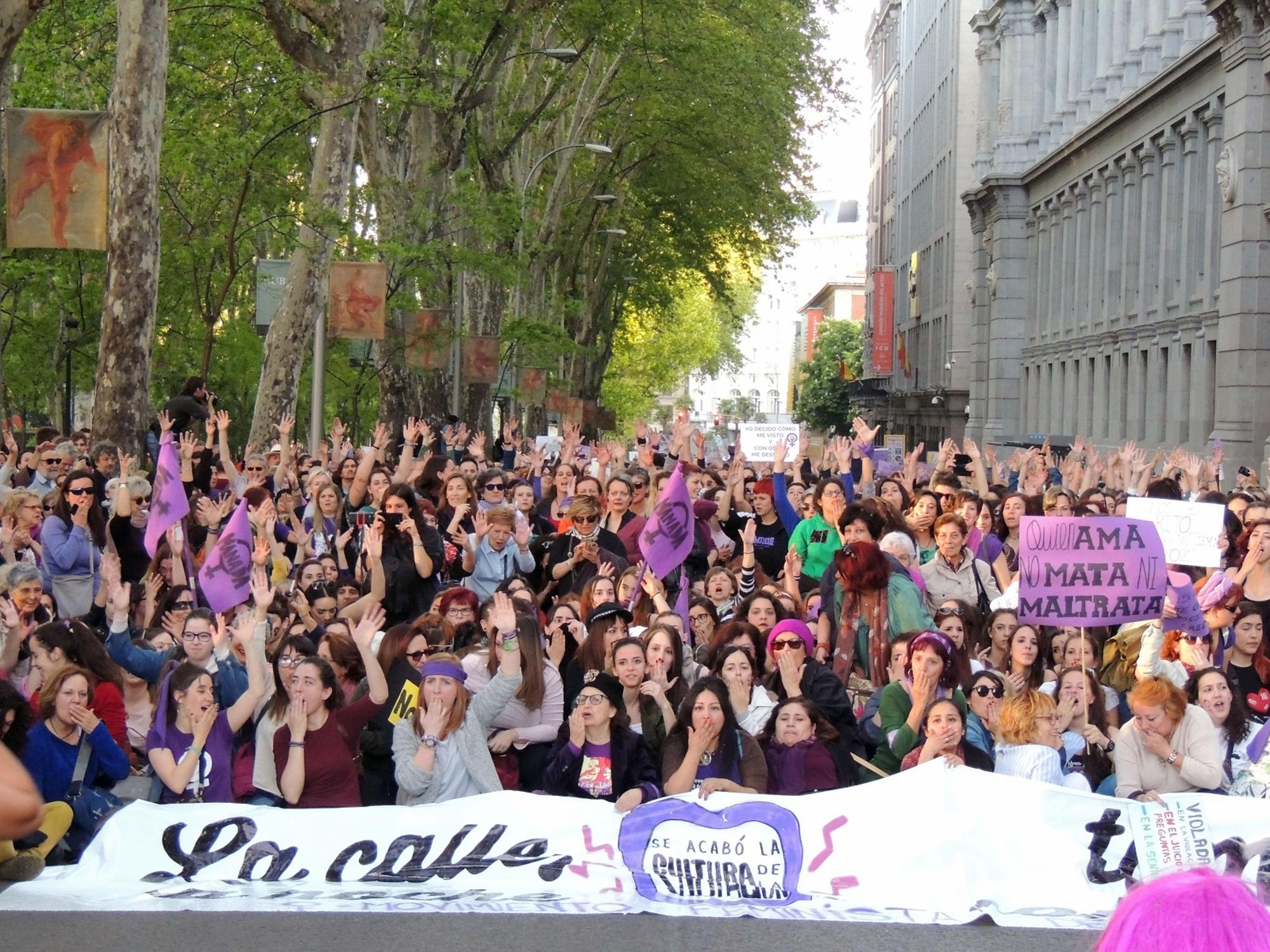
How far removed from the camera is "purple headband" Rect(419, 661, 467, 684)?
815 cm

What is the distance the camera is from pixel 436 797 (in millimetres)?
8211

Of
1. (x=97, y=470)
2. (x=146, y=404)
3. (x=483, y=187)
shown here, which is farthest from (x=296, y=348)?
(x=483, y=187)

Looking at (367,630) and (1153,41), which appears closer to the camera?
(367,630)

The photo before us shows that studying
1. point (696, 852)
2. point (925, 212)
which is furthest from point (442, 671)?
point (925, 212)

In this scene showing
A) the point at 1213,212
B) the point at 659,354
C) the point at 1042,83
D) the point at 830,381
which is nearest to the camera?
the point at 1213,212

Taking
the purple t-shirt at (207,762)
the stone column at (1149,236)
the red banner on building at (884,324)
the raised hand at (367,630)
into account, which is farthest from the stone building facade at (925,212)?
the purple t-shirt at (207,762)

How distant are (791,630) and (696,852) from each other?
1.65m

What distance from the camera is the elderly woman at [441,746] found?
8.14 m

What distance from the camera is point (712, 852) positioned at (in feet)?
25.5

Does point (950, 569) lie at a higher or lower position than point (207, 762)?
higher

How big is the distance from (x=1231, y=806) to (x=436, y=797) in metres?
3.43

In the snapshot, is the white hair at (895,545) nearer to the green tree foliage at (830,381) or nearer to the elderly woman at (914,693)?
the elderly woman at (914,693)

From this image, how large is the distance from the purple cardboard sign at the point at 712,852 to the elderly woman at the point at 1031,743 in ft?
3.72

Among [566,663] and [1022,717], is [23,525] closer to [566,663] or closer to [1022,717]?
[566,663]
